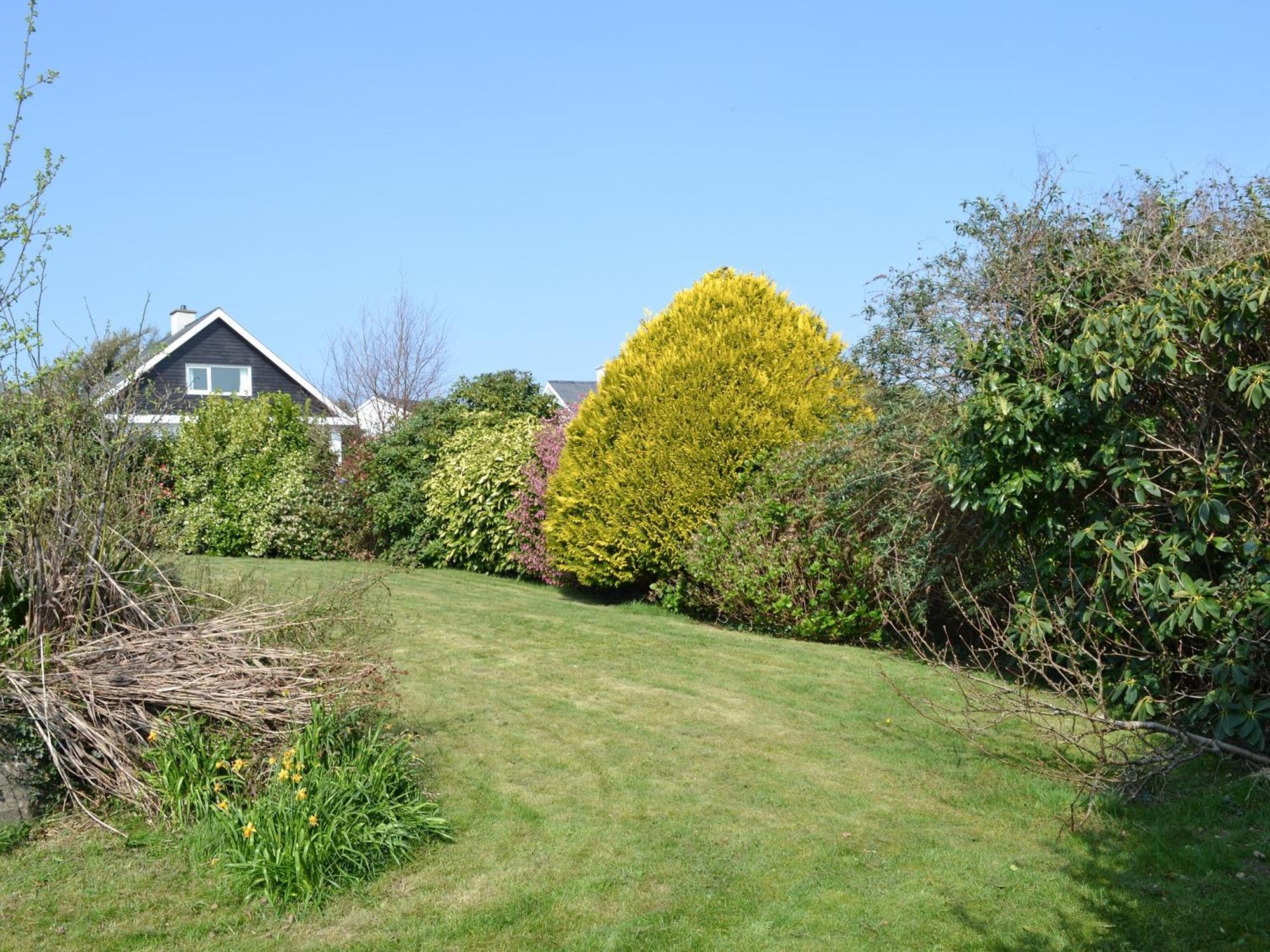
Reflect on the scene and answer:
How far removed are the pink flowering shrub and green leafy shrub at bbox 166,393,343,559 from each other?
4561 millimetres

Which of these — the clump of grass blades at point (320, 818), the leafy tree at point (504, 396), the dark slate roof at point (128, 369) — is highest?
the leafy tree at point (504, 396)

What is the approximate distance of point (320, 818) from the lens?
5.02 meters

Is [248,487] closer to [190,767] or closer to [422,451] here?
[422,451]

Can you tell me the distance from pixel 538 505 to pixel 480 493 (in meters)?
1.46

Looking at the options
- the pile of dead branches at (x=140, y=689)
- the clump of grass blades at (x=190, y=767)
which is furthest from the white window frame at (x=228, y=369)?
the clump of grass blades at (x=190, y=767)

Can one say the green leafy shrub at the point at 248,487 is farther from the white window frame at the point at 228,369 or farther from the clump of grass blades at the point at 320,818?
the white window frame at the point at 228,369

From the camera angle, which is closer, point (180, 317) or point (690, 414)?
point (690, 414)

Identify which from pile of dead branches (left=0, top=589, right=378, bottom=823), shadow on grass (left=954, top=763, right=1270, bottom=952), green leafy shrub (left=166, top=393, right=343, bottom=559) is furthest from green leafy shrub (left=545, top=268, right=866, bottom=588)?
pile of dead branches (left=0, top=589, right=378, bottom=823)

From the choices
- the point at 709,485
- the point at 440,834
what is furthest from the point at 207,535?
the point at 440,834

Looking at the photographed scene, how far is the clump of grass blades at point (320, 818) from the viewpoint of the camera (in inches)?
189

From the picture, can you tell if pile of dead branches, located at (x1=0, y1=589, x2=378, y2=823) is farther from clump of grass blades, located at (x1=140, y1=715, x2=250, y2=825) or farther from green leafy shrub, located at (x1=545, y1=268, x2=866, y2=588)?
green leafy shrub, located at (x1=545, y1=268, x2=866, y2=588)

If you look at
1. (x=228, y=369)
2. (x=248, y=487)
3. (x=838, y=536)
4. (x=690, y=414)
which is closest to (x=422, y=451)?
(x=248, y=487)

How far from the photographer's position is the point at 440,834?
18.0 ft

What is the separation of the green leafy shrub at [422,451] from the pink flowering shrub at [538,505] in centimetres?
232
